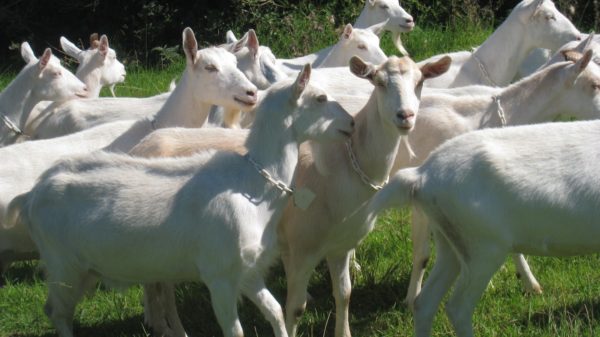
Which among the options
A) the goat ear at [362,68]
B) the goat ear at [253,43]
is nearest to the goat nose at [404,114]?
the goat ear at [362,68]

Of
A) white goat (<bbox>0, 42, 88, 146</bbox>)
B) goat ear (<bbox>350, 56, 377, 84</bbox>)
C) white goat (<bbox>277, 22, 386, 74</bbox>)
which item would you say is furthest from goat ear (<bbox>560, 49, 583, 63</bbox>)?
white goat (<bbox>0, 42, 88, 146</bbox>)

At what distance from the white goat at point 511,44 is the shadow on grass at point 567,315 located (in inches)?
120

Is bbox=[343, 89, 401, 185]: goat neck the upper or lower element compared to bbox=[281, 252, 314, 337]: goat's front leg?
upper

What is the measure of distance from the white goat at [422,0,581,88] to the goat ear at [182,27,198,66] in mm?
2346

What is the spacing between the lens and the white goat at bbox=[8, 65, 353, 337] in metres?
5.17

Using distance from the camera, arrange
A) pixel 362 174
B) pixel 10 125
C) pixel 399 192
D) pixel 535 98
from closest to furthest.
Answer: pixel 399 192 → pixel 362 174 → pixel 535 98 → pixel 10 125

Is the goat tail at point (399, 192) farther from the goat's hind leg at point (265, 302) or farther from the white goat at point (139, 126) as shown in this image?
the white goat at point (139, 126)

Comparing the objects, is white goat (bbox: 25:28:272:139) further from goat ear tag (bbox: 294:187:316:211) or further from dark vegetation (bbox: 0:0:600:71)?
dark vegetation (bbox: 0:0:600:71)

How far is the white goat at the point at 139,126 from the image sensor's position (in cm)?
649

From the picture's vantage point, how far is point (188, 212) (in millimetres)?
5195

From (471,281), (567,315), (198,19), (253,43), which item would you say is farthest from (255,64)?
(198,19)

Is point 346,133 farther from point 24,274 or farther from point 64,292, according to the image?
point 24,274

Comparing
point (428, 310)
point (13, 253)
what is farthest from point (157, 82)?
point (428, 310)

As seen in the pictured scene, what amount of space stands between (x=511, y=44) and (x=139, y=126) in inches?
135
